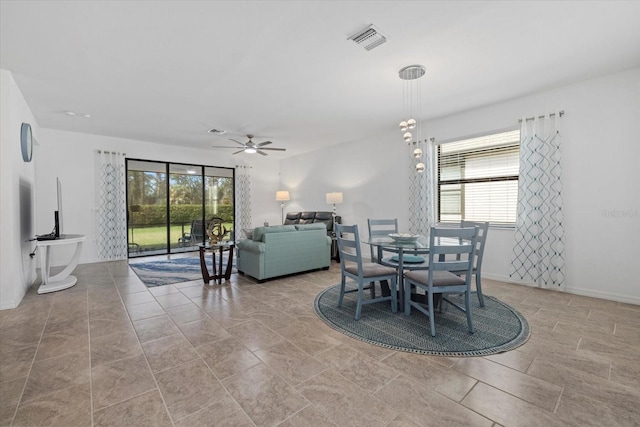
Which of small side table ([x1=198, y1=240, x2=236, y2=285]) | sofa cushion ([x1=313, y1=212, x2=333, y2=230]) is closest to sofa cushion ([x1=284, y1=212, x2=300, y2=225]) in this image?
sofa cushion ([x1=313, y1=212, x2=333, y2=230])

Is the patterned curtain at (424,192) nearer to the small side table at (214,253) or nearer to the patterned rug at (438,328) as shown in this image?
the patterned rug at (438,328)

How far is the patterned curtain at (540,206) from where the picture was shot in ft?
12.4

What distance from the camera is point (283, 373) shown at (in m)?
1.98

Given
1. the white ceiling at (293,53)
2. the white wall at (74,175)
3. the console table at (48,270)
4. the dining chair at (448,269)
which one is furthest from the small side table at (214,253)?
the white wall at (74,175)

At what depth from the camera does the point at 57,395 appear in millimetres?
1759

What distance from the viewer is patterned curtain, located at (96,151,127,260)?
599 centimetres

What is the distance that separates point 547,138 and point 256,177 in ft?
22.4

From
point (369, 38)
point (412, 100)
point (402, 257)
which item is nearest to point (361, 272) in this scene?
point (402, 257)

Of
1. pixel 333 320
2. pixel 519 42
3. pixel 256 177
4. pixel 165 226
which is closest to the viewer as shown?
pixel 519 42

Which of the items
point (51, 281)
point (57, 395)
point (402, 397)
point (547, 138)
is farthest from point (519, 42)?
point (51, 281)

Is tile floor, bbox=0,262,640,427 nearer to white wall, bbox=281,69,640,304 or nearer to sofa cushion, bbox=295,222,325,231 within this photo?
white wall, bbox=281,69,640,304

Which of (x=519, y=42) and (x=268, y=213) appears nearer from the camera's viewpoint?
(x=519, y=42)

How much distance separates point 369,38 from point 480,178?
322 cm

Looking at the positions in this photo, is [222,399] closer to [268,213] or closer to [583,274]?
[583,274]
